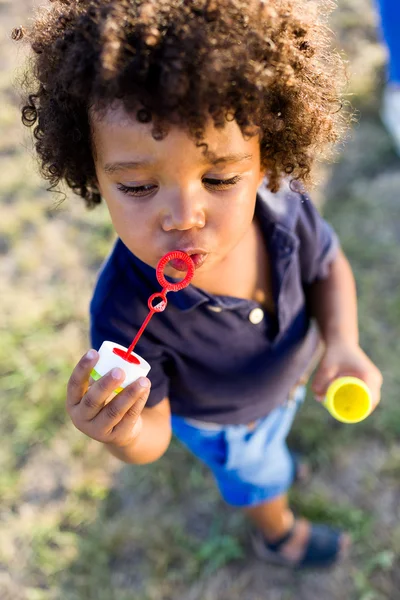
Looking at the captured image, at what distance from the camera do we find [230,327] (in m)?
1.23

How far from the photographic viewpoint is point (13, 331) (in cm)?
232

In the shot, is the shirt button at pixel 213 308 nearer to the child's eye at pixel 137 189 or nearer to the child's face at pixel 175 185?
the child's face at pixel 175 185

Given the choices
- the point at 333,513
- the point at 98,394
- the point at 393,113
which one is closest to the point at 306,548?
the point at 333,513

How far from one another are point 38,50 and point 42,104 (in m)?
0.09

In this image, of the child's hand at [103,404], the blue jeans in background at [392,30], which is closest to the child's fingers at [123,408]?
the child's hand at [103,404]

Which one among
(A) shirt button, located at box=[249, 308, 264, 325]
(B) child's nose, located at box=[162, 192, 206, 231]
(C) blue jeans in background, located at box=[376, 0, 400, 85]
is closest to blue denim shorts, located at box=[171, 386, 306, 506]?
(A) shirt button, located at box=[249, 308, 264, 325]

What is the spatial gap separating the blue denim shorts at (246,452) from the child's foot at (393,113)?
1.77 m

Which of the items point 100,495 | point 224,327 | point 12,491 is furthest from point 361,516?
point 12,491

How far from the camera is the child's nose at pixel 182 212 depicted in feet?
3.00

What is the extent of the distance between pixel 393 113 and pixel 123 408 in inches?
98.4

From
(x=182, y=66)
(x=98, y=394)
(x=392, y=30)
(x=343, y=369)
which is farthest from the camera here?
(x=392, y=30)

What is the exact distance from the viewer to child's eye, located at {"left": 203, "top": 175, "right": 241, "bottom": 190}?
0.96 metres

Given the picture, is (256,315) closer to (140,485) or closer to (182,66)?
(182,66)

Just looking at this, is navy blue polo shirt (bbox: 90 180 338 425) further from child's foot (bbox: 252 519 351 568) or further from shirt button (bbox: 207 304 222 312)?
child's foot (bbox: 252 519 351 568)
